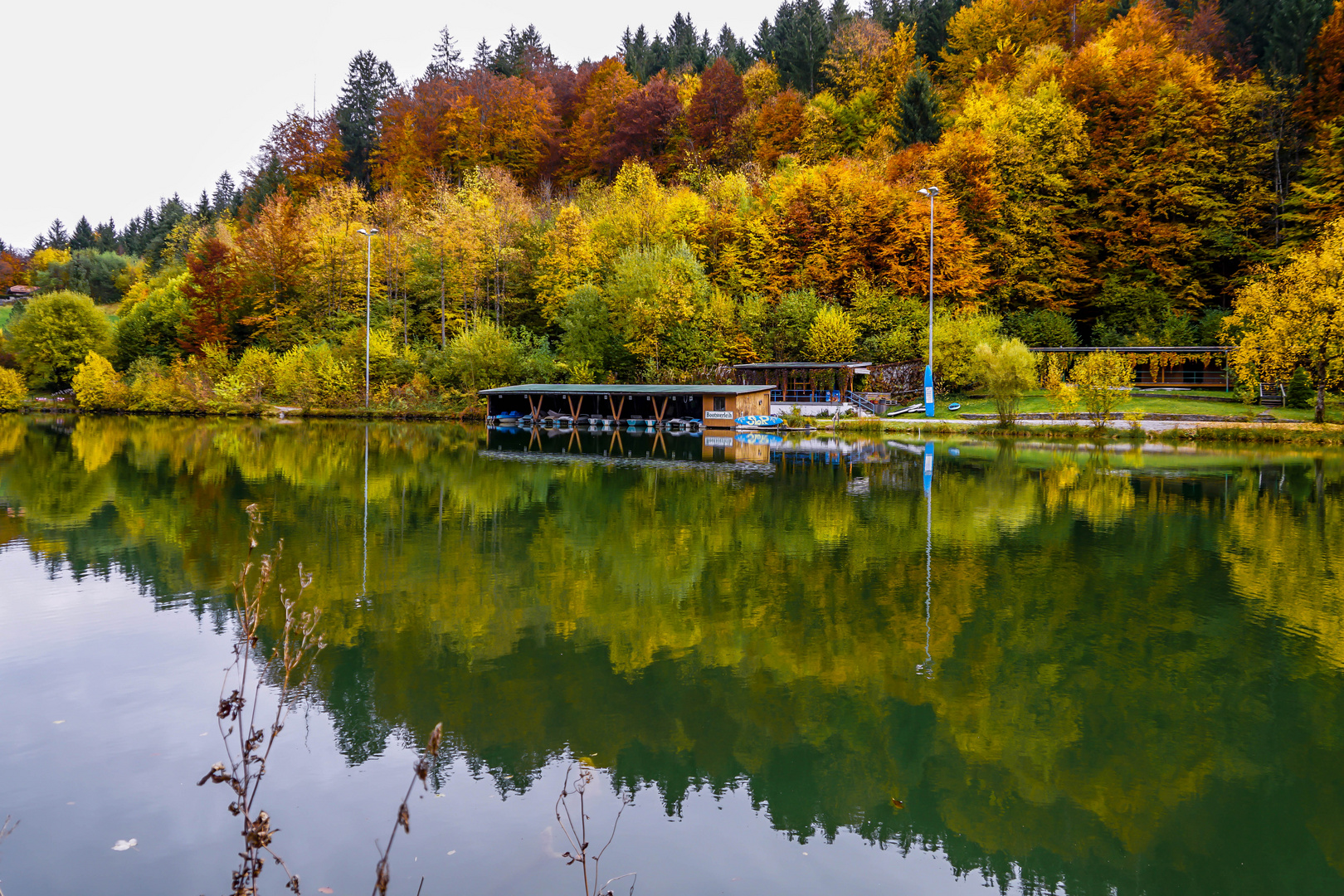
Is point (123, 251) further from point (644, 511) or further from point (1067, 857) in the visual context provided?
point (1067, 857)

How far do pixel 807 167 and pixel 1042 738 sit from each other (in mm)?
59270

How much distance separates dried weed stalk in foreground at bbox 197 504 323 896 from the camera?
2.97m

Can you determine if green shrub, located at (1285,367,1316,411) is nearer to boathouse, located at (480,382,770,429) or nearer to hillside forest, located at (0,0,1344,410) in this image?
hillside forest, located at (0,0,1344,410)

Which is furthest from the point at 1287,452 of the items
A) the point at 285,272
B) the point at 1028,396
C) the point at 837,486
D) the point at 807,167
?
the point at 285,272

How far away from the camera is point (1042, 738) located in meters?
5.94

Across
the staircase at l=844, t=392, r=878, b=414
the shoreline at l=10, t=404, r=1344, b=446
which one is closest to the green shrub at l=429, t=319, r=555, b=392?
the shoreline at l=10, t=404, r=1344, b=446

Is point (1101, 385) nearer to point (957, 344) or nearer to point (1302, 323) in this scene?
point (1302, 323)

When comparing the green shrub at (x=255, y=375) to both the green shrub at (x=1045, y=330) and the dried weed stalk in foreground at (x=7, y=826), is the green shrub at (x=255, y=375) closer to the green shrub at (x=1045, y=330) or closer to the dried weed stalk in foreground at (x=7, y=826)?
the green shrub at (x=1045, y=330)

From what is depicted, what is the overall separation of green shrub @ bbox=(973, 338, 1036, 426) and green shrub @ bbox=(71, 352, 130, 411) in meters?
55.4

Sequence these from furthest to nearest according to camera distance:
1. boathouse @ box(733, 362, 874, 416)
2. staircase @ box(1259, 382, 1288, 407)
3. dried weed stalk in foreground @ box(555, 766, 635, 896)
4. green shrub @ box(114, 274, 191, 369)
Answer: green shrub @ box(114, 274, 191, 369) < boathouse @ box(733, 362, 874, 416) < staircase @ box(1259, 382, 1288, 407) < dried weed stalk in foreground @ box(555, 766, 635, 896)

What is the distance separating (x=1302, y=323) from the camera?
104 feet

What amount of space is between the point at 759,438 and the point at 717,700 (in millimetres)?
30460

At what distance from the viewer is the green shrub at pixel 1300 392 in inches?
1419

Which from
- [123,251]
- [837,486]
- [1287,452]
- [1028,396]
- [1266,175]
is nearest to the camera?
[837,486]
